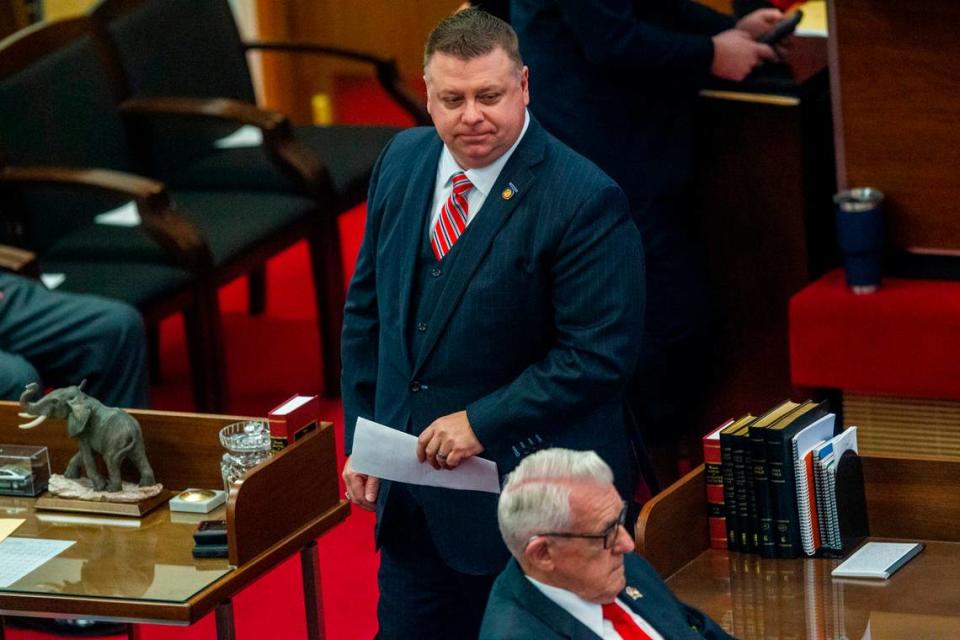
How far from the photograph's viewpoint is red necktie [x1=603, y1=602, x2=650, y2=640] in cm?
273

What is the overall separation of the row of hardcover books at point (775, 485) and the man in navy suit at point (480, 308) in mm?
180

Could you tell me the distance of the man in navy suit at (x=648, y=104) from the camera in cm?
451

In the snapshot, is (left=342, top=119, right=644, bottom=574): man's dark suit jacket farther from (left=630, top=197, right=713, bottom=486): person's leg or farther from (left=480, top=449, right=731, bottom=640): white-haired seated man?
(left=630, top=197, right=713, bottom=486): person's leg

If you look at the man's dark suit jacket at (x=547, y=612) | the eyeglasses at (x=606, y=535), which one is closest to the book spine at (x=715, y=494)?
the man's dark suit jacket at (x=547, y=612)

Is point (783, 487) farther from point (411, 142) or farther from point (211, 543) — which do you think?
point (211, 543)

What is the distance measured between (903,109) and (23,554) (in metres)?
2.36

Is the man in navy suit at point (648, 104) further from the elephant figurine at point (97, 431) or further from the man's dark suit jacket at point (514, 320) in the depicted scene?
the elephant figurine at point (97, 431)

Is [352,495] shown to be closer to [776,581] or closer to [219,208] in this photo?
[776,581]

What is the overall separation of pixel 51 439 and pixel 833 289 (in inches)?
76.9

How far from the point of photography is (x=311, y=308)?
22.6ft

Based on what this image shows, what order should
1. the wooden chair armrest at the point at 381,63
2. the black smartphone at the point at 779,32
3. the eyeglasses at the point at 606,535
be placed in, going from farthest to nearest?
the wooden chair armrest at the point at 381,63, the black smartphone at the point at 779,32, the eyeglasses at the point at 606,535

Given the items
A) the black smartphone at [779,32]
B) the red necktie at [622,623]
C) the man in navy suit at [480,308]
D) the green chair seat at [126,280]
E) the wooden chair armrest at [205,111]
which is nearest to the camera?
the red necktie at [622,623]

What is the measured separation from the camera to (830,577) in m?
3.20

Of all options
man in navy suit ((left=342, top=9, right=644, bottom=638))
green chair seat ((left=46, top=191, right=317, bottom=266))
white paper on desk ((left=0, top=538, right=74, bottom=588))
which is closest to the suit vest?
man in navy suit ((left=342, top=9, right=644, bottom=638))
